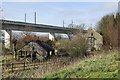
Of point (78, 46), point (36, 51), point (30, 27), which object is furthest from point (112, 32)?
point (30, 27)

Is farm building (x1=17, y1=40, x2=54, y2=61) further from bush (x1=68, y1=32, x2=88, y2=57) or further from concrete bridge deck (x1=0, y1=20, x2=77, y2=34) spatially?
concrete bridge deck (x1=0, y1=20, x2=77, y2=34)

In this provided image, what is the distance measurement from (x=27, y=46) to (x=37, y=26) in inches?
458

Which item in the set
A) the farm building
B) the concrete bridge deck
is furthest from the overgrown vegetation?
the farm building

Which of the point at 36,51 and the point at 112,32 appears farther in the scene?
the point at 36,51

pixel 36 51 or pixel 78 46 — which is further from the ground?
pixel 78 46

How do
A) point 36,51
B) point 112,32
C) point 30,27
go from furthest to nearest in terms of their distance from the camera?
1. point 30,27
2. point 36,51
3. point 112,32

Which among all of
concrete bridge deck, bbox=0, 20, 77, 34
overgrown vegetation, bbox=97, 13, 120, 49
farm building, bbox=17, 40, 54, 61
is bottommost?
A: farm building, bbox=17, 40, 54, 61

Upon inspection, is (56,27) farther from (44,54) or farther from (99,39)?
(44,54)

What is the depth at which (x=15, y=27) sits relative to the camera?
93.7 ft

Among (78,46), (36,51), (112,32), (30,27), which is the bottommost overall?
(36,51)

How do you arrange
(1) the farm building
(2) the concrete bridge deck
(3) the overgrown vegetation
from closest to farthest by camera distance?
(3) the overgrown vegetation → (1) the farm building → (2) the concrete bridge deck

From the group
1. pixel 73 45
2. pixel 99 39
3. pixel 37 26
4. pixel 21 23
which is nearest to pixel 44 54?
pixel 73 45

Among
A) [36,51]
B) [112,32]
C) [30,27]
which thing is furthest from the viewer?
[30,27]

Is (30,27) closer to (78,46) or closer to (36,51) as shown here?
(36,51)
